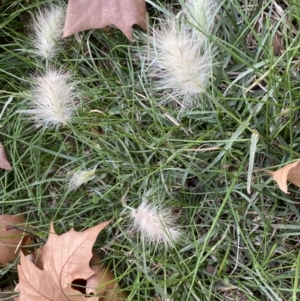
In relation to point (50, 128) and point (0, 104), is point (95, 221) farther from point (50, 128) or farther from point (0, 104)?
point (0, 104)

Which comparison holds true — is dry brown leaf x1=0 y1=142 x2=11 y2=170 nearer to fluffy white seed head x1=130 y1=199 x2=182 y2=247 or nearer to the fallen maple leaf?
the fallen maple leaf

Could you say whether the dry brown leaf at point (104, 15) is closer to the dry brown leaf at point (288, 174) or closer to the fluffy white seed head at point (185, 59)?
the fluffy white seed head at point (185, 59)

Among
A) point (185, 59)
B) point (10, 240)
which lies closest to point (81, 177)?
point (10, 240)

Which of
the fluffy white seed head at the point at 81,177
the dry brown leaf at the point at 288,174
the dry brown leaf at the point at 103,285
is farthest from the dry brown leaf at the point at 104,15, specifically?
the dry brown leaf at the point at 103,285

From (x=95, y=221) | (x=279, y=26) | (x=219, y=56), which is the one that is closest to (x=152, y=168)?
(x=95, y=221)

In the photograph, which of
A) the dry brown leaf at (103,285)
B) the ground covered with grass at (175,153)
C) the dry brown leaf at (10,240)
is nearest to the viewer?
the ground covered with grass at (175,153)

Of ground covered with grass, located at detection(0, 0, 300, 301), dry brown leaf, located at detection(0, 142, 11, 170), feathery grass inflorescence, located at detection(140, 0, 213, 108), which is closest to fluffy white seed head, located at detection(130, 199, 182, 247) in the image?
ground covered with grass, located at detection(0, 0, 300, 301)
